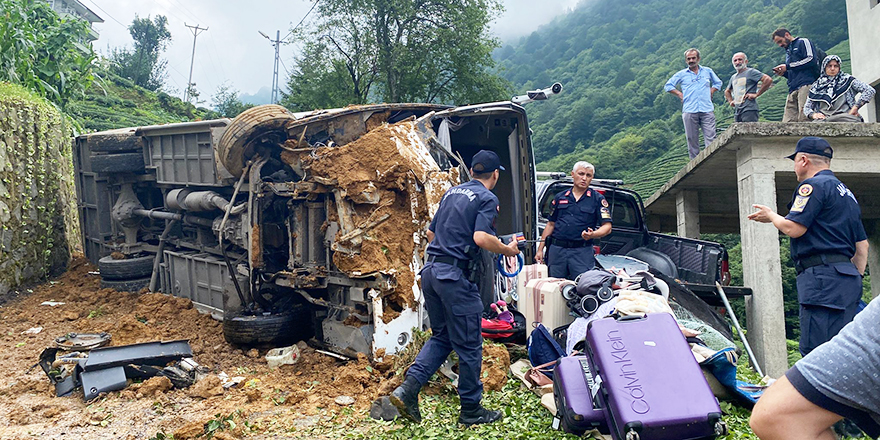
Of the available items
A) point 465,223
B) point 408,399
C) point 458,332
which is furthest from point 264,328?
point 465,223

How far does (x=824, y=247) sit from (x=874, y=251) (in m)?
8.32

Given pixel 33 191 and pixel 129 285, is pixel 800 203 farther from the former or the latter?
pixel 33 191

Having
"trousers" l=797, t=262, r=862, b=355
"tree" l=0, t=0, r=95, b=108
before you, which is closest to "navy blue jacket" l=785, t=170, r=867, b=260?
"trousers" l=797, t=262, r=862, b=355

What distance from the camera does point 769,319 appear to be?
6.40 meters

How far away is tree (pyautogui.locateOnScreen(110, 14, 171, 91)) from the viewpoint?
1534 inches

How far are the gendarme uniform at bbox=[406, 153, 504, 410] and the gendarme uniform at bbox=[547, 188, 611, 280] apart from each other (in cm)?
224

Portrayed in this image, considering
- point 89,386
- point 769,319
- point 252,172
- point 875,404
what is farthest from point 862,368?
point 769,319

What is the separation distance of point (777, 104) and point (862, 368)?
93.7 ft

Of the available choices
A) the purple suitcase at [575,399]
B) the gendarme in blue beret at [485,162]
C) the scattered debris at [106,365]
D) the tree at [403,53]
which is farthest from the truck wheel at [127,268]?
the tree at [403,53]

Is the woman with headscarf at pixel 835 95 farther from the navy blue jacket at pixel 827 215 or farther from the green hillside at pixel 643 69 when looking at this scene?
the green hillside at pixel 643 69

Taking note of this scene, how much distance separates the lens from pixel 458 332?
3.93 meters

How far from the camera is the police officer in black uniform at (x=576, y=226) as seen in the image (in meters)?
6.15

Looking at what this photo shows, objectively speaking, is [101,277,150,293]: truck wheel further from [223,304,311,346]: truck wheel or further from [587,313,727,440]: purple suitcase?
[587,313,727,440]: purple suitcase

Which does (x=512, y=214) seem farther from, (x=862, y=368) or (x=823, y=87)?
(x=862, y=368)
